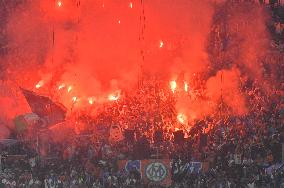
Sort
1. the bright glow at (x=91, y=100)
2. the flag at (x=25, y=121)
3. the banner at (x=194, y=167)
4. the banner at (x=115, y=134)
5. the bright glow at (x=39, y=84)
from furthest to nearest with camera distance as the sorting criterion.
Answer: the bright glow at (x=39, y=84)
the bright glow at (x=91, y=100)
the flag at (x=25, y=121)
the banner at (x=115, y=134)
the banner at (x=194, y=167)

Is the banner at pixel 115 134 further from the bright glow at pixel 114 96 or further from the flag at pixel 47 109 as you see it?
the bright glow at pixel 114 96

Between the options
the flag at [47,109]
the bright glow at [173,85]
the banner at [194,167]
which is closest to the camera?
the banner at [194,167]

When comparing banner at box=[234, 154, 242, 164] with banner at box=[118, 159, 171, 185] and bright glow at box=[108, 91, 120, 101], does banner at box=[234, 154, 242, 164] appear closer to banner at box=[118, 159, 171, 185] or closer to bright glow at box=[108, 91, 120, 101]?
banner at box=[118, 159, 171, 185]

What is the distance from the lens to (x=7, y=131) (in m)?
23.7

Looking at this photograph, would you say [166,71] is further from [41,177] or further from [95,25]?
[41,177]

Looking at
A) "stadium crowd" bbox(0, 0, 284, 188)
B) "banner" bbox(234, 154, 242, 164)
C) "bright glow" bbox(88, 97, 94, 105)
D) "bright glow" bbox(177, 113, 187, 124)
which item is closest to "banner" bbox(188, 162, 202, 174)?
"stadium crowd" bbox(0, 0, 284, 188)

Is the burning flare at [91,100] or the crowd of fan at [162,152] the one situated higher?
the burning flare at [91,100]

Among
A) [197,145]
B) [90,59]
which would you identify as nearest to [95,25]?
[90,59]

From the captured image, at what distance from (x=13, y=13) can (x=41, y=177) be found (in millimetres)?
8965

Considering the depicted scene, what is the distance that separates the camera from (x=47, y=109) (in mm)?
23688

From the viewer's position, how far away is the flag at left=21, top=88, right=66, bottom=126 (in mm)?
23641

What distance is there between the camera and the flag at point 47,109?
23.6 meters

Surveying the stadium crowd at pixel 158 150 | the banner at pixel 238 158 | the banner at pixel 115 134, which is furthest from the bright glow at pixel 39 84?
the banner at pixel 238 158

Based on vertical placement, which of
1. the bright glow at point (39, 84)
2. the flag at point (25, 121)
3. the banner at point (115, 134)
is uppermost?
the bright glow at point (39, 84)
